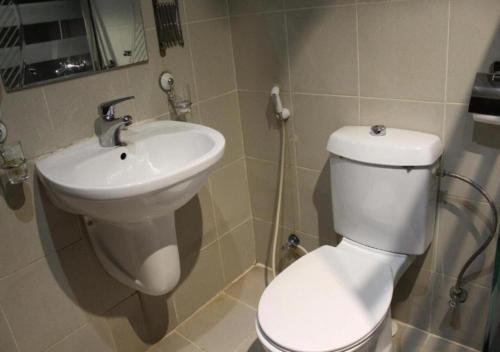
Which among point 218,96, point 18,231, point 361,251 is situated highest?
point 218,96

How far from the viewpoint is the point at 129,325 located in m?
1.59

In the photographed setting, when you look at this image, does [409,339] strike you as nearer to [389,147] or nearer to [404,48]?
[389,147]

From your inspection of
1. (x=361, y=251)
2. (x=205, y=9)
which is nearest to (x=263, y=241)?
(x=361, y=251)

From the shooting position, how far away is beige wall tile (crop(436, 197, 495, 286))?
4.46 feet

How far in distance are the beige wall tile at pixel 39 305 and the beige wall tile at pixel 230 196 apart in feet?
2.28

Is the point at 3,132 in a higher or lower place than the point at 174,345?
higher

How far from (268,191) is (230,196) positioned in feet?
0.56

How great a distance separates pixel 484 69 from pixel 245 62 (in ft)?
2.88

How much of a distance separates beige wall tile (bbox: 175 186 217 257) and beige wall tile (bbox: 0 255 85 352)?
0.47 metres

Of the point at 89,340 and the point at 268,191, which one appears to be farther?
the point at 268,191

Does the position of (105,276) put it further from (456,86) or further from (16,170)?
(456,86)

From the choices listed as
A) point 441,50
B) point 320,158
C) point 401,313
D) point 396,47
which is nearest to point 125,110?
point 320,158

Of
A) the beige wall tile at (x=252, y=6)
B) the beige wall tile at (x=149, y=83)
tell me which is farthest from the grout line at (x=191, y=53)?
Answer: the beige wall tile at (x=252, y=6)

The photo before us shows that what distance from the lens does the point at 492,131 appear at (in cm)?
125
